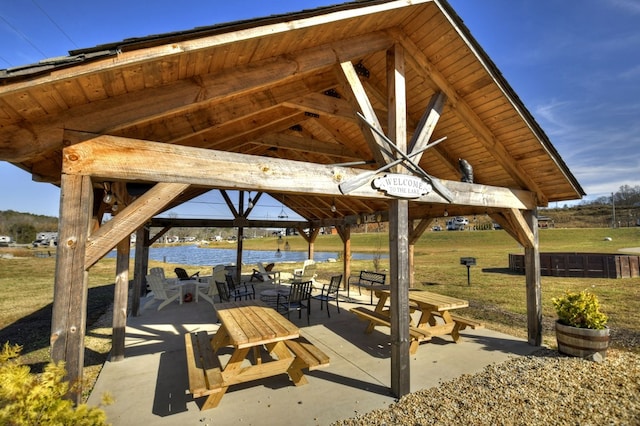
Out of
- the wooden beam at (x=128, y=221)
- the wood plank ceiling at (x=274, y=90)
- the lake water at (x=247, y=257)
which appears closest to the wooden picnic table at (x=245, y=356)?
the wooden beam at (x=128, y=221)

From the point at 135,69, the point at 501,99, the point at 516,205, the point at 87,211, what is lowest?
the point at 87,211

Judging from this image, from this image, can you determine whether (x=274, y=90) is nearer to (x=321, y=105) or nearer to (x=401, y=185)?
(x=321, y=105)

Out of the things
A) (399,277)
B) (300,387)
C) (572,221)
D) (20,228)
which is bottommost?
(300,387)

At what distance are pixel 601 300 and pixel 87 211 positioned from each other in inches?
496

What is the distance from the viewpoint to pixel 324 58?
363cm

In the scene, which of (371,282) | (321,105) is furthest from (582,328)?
(321,105)

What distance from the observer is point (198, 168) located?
291 cm

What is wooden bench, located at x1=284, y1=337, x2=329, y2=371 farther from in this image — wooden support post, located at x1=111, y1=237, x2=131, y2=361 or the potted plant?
the potted plant

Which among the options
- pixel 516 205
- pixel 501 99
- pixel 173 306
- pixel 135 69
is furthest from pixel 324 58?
pixel 173 306

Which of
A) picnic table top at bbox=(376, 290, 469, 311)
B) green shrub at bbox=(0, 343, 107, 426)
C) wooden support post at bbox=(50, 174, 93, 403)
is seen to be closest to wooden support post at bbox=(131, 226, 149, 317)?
A: wooden support post at bbox=(50, 174, 93, 403)

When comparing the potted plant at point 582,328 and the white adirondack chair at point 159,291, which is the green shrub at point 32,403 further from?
the white adirondack chair at point 159,291

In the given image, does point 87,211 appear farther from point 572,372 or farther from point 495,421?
point 572,372

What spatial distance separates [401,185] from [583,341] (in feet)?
12.9

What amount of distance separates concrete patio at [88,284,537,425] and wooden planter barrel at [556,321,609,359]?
1.79ft
